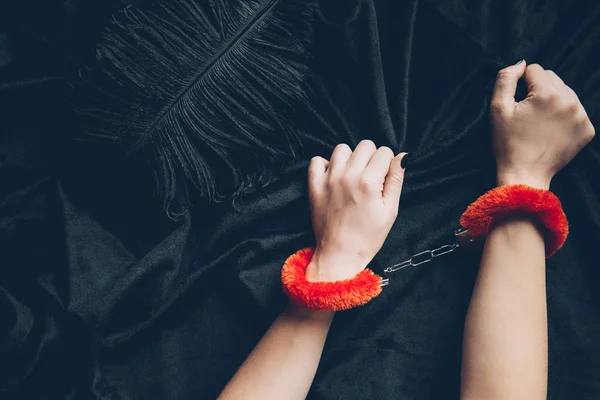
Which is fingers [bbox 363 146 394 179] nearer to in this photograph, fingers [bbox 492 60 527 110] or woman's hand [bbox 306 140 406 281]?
woman's hand [bbox 306 140 406 281]

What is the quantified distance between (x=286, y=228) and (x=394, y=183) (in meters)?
0.26

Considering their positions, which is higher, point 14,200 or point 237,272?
point 14,200

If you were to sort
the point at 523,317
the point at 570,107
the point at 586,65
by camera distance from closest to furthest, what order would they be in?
the point at 523,317 < the point at 570,107 < the point at 586,65

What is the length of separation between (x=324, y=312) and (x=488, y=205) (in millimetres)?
377

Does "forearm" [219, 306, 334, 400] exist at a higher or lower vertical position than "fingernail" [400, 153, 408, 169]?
lower

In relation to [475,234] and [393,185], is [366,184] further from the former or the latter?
[475,234]

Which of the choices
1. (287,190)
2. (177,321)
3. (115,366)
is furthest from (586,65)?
(115,366)

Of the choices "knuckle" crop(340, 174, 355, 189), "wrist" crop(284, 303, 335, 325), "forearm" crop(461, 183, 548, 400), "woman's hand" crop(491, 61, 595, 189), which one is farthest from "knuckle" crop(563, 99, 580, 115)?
"wrist" crop(284, 303, 335, 325)

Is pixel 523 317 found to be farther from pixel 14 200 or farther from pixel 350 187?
pixel 14 200

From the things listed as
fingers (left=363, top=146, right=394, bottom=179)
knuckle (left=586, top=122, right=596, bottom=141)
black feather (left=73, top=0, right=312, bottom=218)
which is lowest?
knuckle (left=586, top=122, right=596, bottom=141)

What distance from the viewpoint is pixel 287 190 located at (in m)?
1.20

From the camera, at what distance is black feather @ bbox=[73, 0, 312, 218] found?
1.10 m

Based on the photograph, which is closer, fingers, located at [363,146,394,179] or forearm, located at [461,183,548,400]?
forearm, located at [461,183,548,400]

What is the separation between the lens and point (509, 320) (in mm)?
996
